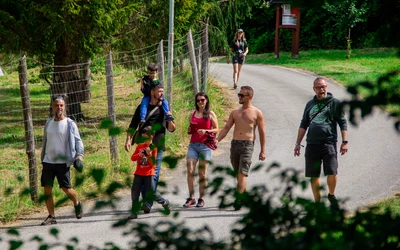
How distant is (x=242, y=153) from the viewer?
10.1 metres

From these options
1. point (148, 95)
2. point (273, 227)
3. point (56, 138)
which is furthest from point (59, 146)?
point (273, 227)

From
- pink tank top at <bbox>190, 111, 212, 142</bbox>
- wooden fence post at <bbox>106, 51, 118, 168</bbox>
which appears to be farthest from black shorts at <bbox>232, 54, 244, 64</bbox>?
pink tank top at <bbox>190, 111, 212, 142</bbox>

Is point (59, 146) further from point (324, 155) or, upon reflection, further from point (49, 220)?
point (324, 155)

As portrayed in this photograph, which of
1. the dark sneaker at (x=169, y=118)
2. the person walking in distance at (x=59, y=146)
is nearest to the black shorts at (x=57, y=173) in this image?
the person walking in distance at (x=59, y=146)

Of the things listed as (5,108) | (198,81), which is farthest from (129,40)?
(5,108)

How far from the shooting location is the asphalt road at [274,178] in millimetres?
8922

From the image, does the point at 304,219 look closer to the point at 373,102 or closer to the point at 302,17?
the point at 373,102

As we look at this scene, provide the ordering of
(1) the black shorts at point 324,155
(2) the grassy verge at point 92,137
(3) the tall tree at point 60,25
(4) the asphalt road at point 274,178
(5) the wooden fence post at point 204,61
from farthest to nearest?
(5) the wooden fence post at point 204,61 < (3) the tall tree at point 60,25 < (2) the grassy verge at point 92,137 < (1) the black shorts at point 324,155 < (4) the asphalt road at point 274,178

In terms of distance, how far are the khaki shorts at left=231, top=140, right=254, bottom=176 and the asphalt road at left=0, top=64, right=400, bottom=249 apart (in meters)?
0.28

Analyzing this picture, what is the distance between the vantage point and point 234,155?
10.2 meters

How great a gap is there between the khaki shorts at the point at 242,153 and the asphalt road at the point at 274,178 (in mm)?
284

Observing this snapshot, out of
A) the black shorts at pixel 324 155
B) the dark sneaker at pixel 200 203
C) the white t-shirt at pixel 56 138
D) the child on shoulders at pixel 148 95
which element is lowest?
the dark sneaker at pixel 200 203

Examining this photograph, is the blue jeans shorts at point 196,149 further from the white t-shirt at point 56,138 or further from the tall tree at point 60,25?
the tall tree at point 60,25

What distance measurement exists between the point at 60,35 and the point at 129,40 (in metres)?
2.10
